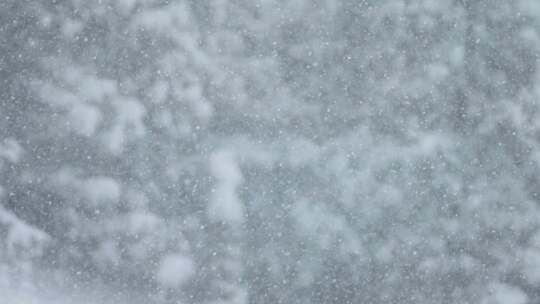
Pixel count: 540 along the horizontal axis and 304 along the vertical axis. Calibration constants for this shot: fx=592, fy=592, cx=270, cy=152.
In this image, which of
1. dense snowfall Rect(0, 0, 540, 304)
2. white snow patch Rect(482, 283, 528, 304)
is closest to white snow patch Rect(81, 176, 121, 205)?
dense snowfall Rect(0, 0, 540, 304)

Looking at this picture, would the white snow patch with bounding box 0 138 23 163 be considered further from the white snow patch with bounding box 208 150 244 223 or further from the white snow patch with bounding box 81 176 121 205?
the white snow patch with bounding box 208 150 244 223

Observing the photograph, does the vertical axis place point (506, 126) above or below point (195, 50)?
below

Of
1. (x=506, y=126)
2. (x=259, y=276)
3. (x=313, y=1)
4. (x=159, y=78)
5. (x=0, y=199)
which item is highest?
(x=313, y=1)

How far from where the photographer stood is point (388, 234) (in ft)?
6.14

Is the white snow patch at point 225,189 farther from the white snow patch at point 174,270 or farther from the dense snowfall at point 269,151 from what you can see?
the white snow patch at point 174,270

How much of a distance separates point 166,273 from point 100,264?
0.66 ft

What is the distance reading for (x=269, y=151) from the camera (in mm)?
1893

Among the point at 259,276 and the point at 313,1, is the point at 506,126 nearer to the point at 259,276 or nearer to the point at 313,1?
the point at 313,1

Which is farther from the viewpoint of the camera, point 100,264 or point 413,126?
point 413,126

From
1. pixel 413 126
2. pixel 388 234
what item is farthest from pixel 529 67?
pixel 388 234

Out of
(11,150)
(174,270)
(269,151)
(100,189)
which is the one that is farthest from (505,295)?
(11,150)

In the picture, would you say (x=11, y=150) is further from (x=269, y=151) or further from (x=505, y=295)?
(x=505, y=295)

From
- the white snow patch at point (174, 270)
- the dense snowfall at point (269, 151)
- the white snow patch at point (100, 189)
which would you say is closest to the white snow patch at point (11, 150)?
the dense snowfall at point (269, 151)

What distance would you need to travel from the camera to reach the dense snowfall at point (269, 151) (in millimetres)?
1821
